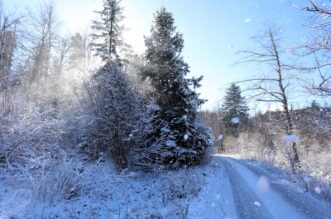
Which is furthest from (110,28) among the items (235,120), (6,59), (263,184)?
(235,120)

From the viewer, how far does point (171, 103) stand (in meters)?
16.1

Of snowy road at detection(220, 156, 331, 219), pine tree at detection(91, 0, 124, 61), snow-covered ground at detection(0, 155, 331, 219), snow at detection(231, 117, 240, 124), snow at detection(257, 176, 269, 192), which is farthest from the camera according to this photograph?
snow at detection(231, 117, 240, 124)

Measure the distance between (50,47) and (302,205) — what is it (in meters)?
25.4

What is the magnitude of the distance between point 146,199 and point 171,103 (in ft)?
26.2

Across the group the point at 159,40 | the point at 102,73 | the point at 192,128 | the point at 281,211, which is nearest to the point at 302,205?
the point at 281,211

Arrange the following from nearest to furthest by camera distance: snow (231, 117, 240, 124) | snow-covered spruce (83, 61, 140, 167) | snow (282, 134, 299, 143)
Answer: snow-covered spruce (83, 61, 140, 167) → snow (282, 134, 299, 143) → snow (231, 117, 240, 124)

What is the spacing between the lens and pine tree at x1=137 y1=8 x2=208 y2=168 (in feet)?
48.4

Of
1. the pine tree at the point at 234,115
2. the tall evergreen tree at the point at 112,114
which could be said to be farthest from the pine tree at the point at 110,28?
the pine tree at the point at 234,115

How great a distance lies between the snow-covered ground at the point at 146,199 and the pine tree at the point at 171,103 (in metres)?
4.02

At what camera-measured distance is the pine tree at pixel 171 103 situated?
14.7m

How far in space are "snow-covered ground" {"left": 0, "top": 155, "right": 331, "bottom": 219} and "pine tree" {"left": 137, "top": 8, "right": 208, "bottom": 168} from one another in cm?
402

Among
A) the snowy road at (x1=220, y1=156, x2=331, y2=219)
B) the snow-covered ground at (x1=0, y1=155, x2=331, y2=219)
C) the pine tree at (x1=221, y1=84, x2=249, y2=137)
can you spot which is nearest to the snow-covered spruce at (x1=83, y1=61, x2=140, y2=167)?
the snow-covered ground at (x1=0, y1=155, x2=331, y2=219)

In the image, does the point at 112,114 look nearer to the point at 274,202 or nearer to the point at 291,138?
the point at 274,202

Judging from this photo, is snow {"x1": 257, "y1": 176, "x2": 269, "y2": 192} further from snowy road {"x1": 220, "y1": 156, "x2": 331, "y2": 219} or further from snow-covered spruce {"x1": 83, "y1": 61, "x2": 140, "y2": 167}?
snow-covered spruce {"x1": 83, "y1": 61, "x2": 140, "y2": 167}
